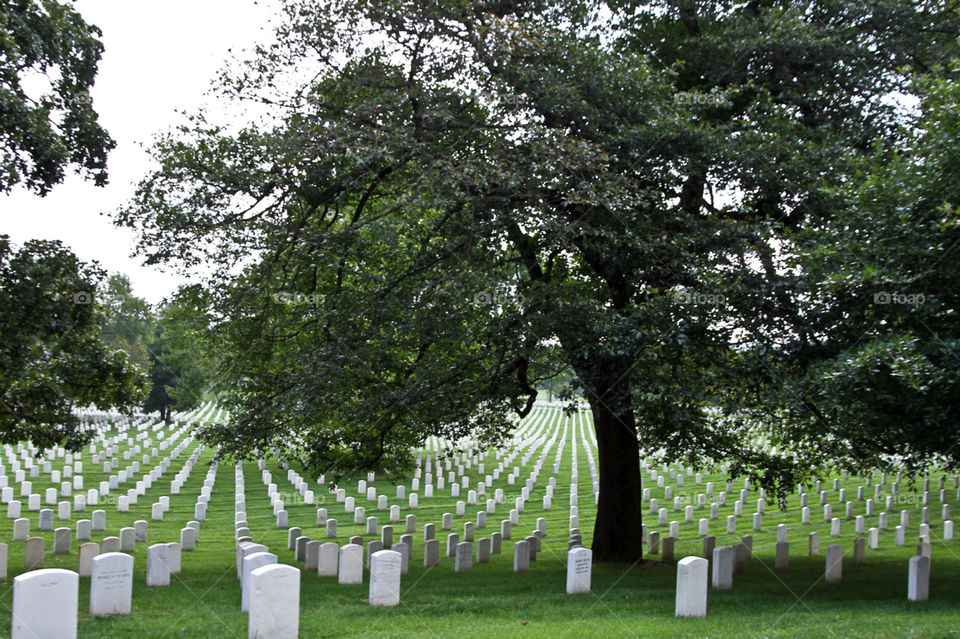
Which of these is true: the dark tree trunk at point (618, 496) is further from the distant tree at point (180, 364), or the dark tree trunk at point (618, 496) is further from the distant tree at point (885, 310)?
the distant tree at point (180, 364)

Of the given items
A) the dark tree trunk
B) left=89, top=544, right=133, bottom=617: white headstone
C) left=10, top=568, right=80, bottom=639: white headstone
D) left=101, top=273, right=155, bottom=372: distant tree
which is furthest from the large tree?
left=101, top=273, right=155, bottom=372: distant tree

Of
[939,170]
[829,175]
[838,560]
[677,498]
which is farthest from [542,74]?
[677,498]

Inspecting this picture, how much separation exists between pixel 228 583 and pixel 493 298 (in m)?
5.71

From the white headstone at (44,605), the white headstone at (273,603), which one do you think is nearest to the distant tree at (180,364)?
the white headstone at (44,605)

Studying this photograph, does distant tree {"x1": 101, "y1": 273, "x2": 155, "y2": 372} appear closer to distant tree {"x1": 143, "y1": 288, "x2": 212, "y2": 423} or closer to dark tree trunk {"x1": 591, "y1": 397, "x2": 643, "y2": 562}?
distant tree {"x1": 143, "y1": 288, "x2": 212, "y2": 423}

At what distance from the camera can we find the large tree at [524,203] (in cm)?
1109

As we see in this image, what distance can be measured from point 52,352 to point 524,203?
731cm

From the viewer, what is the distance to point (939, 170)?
29.5 ft

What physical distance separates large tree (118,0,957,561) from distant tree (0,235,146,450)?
1643 millimetres

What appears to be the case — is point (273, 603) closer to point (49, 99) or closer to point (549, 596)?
point (549, 596)

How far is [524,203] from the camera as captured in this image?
11.5 meters

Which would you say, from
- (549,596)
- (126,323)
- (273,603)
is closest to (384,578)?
(549,596)

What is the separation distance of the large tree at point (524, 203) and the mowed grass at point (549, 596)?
2.35 m

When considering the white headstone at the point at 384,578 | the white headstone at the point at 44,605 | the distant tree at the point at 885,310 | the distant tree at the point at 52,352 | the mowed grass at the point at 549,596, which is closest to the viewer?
the white headstone at the point at 44,605
